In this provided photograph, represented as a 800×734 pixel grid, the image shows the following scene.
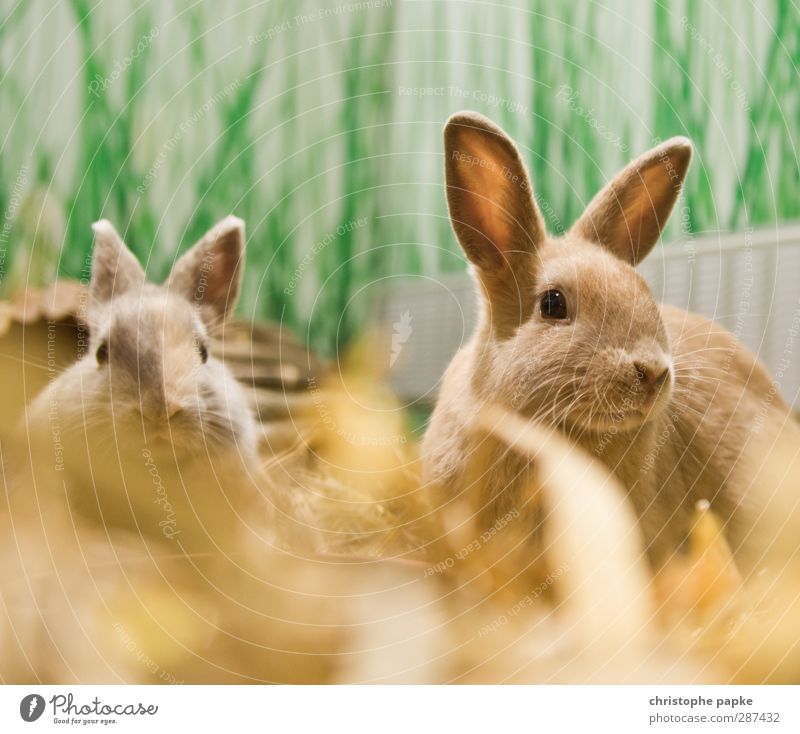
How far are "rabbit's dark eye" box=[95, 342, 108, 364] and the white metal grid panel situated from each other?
0.25 metres

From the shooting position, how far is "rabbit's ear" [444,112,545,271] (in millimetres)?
647

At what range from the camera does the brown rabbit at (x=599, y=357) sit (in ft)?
2.10

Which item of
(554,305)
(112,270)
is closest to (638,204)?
(554,305)

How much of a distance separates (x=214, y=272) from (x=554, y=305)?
0.98 ft

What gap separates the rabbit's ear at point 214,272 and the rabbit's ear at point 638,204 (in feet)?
0.99

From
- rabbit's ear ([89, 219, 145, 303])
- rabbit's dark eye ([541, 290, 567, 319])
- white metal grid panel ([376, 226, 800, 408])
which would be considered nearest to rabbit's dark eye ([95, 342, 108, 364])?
rabbit's ear ([89, 219, 145, 303])

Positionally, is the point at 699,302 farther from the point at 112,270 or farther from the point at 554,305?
the point at 112,270

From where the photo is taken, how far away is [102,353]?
683 millimetres

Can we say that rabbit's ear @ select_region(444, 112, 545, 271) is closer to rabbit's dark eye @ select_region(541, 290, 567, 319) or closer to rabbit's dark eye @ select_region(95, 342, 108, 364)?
rabbit's dark eye @ select_region(541, 290, 567, 319)

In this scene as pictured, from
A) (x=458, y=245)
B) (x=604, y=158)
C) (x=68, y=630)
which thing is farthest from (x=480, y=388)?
(x=68, y=630)

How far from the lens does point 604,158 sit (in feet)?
2.53

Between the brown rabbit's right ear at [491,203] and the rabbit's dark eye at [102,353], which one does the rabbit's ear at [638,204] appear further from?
the rabbit's dark eye at [102,353]

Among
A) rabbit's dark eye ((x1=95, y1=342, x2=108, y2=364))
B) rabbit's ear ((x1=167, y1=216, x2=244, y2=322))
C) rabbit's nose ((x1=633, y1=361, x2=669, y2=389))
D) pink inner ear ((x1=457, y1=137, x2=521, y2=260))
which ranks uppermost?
pink inner ear ((x1=457, y1=137, x2=521, y2=260))

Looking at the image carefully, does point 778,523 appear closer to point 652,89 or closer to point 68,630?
point 652,89
